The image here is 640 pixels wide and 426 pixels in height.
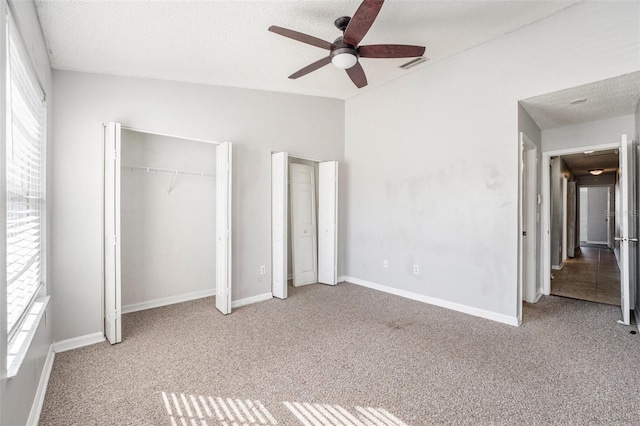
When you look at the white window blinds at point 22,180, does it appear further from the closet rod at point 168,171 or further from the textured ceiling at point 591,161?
the textured ceiling at point 591,161

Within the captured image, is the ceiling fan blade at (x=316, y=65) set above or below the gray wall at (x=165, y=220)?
above

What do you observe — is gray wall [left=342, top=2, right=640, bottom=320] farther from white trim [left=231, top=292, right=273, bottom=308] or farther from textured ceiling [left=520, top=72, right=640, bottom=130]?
white trim [left=231, top=292, right=273, bottom=308]

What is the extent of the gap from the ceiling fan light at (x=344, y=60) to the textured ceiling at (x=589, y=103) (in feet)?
6.56

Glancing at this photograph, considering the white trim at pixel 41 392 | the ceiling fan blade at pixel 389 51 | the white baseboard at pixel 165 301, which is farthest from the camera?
the white baseboard at pixel 165 301

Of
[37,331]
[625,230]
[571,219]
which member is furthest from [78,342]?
[571,219]

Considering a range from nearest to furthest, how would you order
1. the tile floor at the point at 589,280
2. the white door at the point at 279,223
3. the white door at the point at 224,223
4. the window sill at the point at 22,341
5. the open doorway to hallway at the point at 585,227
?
the window sill at the point at 22,341 → the white door at the point at 224,223 → the white door at the point at 279,223 → the tile floor at the point at 589,280 → the open doorway to hallway at the point at 585,227

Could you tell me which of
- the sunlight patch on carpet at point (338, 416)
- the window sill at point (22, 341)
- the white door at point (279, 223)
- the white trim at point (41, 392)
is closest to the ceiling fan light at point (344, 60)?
the white door at point (279, 223)

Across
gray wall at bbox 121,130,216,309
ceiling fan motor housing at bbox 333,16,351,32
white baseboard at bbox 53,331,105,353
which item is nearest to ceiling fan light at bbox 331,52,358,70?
ceiling fan motor housing at bbox 333,16,351,32

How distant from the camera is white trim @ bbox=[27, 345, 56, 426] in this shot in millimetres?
1770

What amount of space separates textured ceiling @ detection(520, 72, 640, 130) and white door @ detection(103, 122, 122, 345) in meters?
4.13

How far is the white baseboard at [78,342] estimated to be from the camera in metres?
2.65

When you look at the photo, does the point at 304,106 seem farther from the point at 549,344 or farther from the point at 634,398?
the point at 634,398

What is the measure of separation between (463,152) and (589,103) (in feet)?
4.34

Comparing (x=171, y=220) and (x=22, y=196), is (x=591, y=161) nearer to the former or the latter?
(x=171, y=220)
